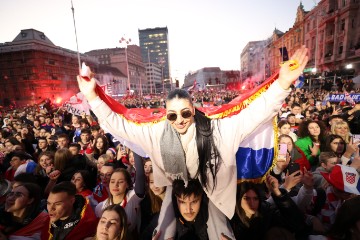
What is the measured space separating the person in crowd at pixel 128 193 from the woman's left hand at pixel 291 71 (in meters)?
1.97

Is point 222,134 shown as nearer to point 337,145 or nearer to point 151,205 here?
point 151,205

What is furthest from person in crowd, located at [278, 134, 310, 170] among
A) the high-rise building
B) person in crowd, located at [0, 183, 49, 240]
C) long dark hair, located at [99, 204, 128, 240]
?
the high-rise building

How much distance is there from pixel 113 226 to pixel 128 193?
33.5 inches

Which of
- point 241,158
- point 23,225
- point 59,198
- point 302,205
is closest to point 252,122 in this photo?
point 241,158

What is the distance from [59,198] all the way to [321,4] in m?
47.5

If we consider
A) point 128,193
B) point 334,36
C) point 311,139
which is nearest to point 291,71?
point 128,193

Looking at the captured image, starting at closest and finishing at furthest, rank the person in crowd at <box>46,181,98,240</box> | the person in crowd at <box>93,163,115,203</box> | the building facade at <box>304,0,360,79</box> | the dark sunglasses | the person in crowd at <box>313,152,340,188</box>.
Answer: the dark sunglasses → the person in crowd at <box>46,181,98,240</box> → the person in crowd at <box>313,152,340,188</box> → the person in crowd at <box>93,163,115,203</box> → the building facade at <box>304,0,360,79</box>

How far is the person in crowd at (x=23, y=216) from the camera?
2.62 metres

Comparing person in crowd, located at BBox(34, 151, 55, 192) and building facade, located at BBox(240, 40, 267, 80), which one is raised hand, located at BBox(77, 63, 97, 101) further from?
building facade, located at BBox(240, 40, 267, 80)

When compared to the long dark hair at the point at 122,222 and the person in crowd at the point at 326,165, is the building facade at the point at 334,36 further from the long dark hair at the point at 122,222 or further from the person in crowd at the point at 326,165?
the long dark hair at the point at 122,222

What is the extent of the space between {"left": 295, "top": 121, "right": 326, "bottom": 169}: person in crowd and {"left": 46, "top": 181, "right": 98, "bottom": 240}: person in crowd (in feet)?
14.3

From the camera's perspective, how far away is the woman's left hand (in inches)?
66.7

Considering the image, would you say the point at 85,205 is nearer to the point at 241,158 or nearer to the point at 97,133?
the point at 241,158

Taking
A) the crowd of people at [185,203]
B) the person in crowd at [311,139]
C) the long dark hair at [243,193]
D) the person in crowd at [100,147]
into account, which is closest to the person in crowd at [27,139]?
the person in crowd at [100,147]
